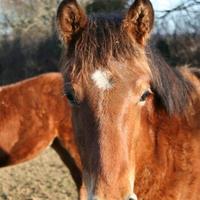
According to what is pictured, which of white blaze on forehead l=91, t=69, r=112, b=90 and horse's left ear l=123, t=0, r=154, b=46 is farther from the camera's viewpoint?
horse's left ear l=123, t=0, r=154, b=46

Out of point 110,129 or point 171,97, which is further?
point 171,97

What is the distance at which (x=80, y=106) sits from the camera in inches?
106

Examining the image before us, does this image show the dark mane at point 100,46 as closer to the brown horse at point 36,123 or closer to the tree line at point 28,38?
the brown horse at point 36,123

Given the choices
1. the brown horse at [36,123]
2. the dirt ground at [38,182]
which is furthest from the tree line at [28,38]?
the brown horse at [36,123]

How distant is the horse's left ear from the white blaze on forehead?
0.37m

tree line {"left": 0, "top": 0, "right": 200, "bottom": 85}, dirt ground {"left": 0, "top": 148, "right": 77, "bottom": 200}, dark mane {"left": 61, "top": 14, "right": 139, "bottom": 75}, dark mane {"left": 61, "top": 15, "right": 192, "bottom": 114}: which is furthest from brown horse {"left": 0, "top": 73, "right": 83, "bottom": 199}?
tree line {"left": 0, "top": 0, "right": 200, "bottom": 85}

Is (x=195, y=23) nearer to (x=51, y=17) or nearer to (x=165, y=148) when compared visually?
(x=165, y=148)

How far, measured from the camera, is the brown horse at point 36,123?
5.71 m

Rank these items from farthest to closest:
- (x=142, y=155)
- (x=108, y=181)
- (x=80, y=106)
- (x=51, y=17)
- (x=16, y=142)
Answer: (x=51, y=17) < (x=16, y=142) < (x=142, y=155) < (x=80, y=106) < (x=108, y=181)

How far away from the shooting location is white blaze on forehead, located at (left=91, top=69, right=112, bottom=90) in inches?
100

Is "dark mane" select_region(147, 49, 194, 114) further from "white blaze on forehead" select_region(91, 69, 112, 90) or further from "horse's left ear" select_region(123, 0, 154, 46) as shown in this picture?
"white blaze on forehead" select_region(91, 69, 112, 90)

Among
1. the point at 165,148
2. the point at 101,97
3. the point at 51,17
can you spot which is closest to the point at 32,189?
the point at 165,148

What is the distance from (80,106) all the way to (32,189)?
4863 mm

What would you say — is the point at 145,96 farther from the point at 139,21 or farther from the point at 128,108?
the point at 139,21
